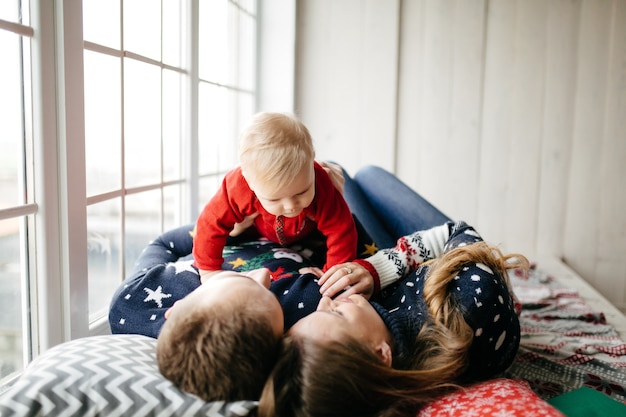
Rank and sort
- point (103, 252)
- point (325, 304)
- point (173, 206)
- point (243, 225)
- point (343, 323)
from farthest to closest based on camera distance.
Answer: point (173, 206) < point (103, 252) < point (243, 225) < point (325, 304) < point (343, 323)

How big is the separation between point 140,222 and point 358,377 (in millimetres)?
Answer: 1294

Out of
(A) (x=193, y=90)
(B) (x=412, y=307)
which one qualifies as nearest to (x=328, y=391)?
(B) (x=412, y=307)

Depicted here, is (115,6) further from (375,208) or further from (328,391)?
(328,391)

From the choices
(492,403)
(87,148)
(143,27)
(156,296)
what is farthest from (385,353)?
(143,27)

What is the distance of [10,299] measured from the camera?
51.8 inches

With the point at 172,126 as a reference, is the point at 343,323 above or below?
below

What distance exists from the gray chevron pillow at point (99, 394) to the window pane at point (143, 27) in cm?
115

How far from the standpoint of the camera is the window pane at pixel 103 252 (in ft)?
5.43

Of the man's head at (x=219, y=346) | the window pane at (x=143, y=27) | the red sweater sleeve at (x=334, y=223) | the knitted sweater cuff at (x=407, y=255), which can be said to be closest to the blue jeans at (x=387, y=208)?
the knitted sweater cuff at (x=407, y=255)

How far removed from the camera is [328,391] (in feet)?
2.96

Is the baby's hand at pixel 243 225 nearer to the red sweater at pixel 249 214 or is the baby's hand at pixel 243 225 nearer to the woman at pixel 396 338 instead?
the red sweater at pixel 249 214

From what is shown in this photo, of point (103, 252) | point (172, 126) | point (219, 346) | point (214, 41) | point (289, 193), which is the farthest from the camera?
point (214, 41)

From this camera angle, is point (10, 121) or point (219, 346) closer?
point (219, 346)

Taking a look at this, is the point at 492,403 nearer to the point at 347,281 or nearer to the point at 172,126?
the point at 347,281
